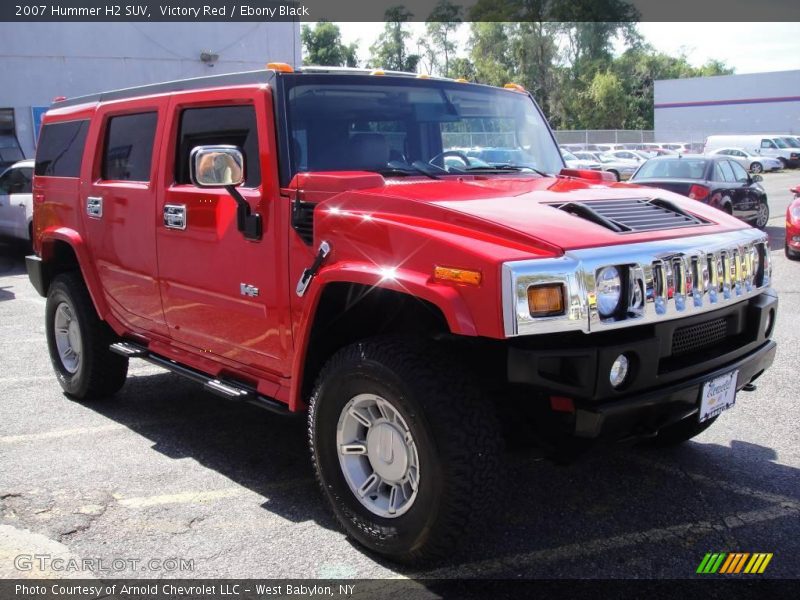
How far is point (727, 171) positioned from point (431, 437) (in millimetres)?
12746

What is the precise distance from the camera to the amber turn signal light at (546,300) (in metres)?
2.97

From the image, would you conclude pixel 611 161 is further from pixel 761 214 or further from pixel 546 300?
pixel 546 300

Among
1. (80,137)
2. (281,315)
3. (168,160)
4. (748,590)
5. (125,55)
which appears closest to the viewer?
→ (748,590)

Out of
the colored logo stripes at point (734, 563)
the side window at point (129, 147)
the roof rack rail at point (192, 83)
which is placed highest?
the roof rack rail at point (192, 83)

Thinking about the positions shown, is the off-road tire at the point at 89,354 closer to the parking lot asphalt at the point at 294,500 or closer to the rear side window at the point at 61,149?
the parking lot asphalt at the point at 294,500

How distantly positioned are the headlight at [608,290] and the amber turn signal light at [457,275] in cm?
46

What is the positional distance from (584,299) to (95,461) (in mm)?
3054

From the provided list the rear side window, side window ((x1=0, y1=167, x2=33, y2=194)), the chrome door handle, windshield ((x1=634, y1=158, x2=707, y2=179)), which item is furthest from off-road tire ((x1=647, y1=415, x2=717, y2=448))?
side window ((x1=0, y1=167, x2=33, y2=194))

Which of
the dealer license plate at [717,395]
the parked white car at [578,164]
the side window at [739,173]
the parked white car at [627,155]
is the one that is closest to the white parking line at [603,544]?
the dealer license plate at [717,395]

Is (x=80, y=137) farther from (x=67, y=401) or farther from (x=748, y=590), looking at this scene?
(x=748, y=590)

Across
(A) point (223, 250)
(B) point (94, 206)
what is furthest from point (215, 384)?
(B) point (94, 206)

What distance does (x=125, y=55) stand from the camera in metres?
21.8

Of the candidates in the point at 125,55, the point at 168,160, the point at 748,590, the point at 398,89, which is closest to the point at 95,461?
the point at 168,160

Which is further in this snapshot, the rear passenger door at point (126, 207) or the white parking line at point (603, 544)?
the rear passenger door at point (126, 207)
